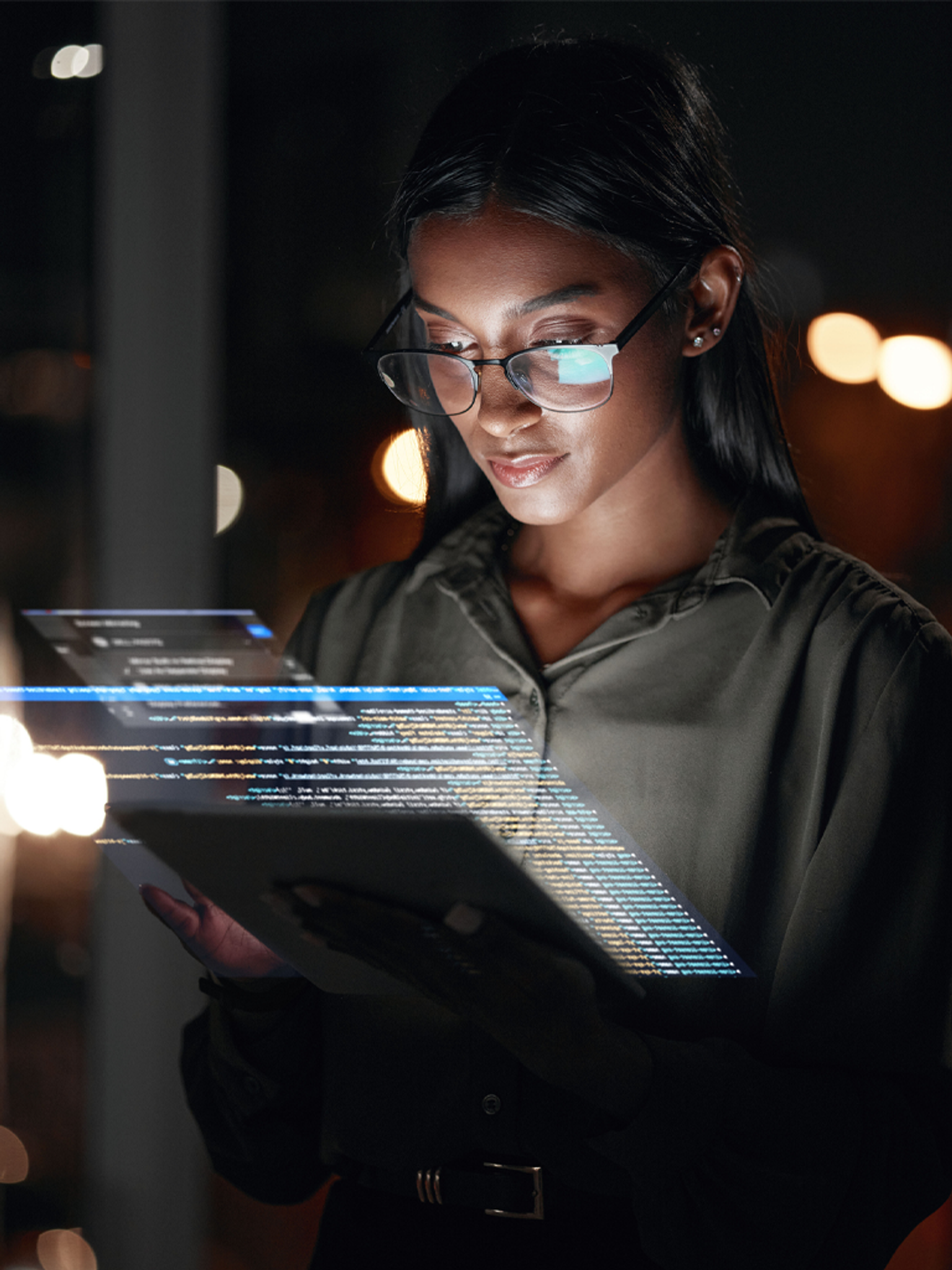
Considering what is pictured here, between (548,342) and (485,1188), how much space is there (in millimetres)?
826

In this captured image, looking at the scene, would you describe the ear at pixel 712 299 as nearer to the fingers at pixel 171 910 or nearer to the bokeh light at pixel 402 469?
the bokeh light at pixel 402 469

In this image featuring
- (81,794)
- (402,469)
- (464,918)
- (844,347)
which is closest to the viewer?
(464,918)

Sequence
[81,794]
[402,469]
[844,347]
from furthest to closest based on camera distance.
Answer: [81,794] → [402,469] → [844,347]

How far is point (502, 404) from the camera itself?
3.18 ft

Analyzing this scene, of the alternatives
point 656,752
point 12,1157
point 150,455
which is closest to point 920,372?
point 656,752

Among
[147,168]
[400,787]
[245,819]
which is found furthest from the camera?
[147,168]

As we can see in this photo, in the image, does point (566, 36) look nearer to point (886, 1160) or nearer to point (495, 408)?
point (495, 408)

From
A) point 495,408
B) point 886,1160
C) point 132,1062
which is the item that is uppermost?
point 495,408

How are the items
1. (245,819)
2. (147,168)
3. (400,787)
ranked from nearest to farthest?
(245,819)
(400,787)
(147,168)

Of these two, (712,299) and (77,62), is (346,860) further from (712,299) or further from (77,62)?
(77,62)

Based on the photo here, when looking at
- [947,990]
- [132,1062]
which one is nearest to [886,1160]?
[947,990]

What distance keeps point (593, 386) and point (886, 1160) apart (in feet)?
2.51

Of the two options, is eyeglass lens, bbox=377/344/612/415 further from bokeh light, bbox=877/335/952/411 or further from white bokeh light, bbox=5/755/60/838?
white bokeh light, bbox=5/755/60/838

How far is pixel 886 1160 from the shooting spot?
3.12 ft
